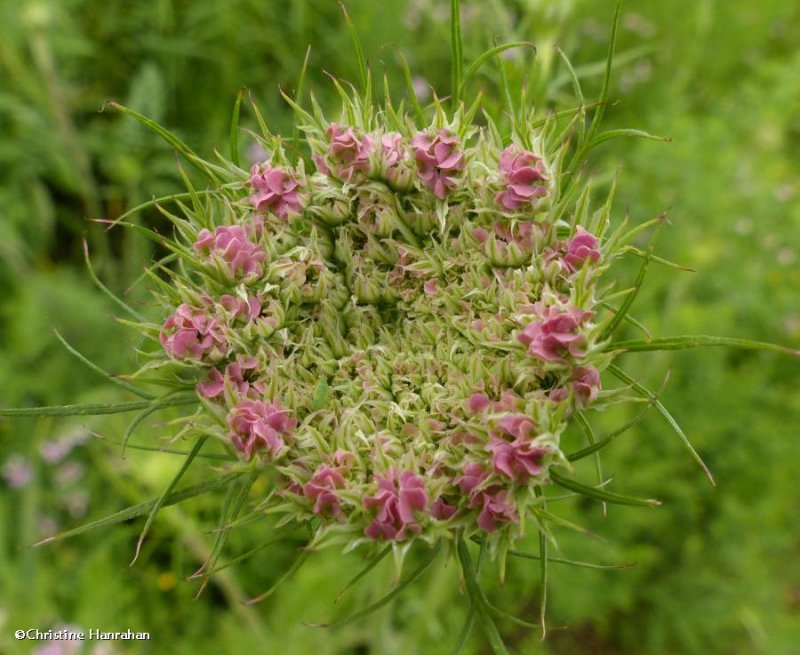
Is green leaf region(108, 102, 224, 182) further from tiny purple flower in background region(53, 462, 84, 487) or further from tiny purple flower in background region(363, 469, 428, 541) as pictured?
tiny purple flower in background region(53, 462, 84, 487)

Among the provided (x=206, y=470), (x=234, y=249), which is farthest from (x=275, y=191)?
(x=206, y=470)

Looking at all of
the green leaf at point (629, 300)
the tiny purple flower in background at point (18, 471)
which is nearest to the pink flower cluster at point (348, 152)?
the green leaf at point (629, 300)

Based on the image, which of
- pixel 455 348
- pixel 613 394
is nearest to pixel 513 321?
pixel 455 348

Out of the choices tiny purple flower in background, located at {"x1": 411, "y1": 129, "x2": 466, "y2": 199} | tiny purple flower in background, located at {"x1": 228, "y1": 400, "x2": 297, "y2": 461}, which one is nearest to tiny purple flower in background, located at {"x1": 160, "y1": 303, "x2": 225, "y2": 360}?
tiny purple flower in background, located at {"x1": 228, "y1": 400, "x2": 297, "y2": 461}

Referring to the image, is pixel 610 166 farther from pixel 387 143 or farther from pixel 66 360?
pixel 66 360

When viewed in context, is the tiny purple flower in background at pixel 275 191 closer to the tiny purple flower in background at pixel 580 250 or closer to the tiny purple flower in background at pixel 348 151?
the tiny purple flower in background at pixel 348 151
